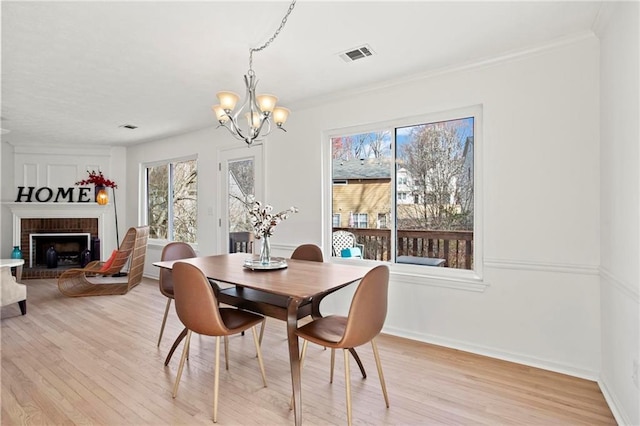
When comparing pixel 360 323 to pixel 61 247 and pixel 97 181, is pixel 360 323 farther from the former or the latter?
pixel 61 247

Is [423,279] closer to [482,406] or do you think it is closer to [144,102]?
[482,406]

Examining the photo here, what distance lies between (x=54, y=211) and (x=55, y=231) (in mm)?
376

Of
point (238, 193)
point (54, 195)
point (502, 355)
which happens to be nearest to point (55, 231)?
point (54, 195)

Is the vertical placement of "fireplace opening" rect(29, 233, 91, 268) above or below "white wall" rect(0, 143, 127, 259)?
below

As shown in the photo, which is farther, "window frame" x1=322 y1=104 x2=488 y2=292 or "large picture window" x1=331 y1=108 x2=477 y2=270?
"large picture window" x1=331 y1=108 x2=477 y2=270

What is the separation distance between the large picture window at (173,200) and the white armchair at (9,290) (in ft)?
7.10

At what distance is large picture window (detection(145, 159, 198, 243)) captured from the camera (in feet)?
18.1

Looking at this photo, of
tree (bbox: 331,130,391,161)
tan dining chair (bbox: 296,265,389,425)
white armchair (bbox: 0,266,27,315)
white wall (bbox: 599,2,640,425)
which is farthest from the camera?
white armchair (bbox: 0,266,27,315)

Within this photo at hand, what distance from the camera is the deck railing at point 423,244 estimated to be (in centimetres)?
303

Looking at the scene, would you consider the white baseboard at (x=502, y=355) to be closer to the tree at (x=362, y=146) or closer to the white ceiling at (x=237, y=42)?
the tree at (x=362, y=146)

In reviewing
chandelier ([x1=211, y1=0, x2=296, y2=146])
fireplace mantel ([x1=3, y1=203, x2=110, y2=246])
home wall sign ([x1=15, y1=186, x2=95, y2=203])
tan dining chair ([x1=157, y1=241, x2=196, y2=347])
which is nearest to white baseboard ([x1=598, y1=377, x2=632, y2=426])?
chandelier ([x1=211, y1=0, x2=296, y2=146])

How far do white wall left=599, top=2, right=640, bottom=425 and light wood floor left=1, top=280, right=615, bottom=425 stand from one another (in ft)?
0.98

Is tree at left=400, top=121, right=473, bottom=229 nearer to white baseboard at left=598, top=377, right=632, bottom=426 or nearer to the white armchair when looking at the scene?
white baseboard at left=598, top=377, right=632, bottom=426

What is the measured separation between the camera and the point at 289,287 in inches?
77.2
